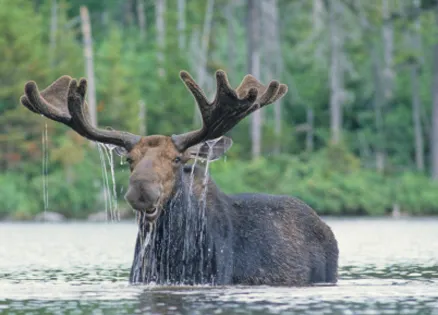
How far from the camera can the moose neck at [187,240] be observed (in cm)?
1866

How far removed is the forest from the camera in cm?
6050

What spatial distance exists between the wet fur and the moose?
1 centimetres

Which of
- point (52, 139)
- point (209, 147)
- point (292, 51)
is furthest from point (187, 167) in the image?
point (292, 51)

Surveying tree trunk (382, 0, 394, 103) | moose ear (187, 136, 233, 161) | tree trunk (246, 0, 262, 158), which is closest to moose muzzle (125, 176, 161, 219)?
moose ear (187, 136, 233, 161)

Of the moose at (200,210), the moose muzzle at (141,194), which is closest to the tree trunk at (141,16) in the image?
the moose at (200,210)

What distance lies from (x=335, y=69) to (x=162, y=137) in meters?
54.7

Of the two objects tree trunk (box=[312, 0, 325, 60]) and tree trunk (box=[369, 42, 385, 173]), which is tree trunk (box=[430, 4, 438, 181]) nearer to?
A: tree trunk (box=[369, 42, 385, 173])

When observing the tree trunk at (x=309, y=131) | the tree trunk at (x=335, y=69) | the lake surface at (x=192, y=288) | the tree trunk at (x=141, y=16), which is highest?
the tree trunk at (x=141, y=16)

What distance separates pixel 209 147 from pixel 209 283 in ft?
5.93

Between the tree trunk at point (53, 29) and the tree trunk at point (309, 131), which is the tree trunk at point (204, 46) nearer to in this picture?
the tree trunk at point (309, 131)

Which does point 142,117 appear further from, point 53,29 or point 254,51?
point 53,29

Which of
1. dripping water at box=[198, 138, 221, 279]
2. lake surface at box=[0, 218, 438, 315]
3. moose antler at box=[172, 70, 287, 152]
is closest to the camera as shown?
lake surface at box=[0, 218, 438, 315]

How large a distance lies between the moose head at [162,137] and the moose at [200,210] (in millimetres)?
12

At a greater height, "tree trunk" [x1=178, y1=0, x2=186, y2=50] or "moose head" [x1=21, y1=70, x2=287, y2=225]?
"tree trunk" [x1=178, y1=0, x2=186, y2=50]
